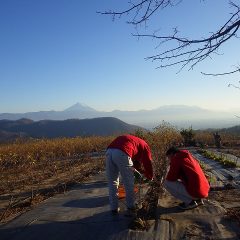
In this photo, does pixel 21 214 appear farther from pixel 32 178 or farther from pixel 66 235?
pixel 32 178

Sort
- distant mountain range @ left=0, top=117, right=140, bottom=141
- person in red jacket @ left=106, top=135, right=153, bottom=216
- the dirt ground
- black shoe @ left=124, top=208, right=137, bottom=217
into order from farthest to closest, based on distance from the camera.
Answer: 1. distant mountain range @ left=0, top=117, right=140, bottom=141
2. person in red jacket @ left=106, top=135, right=153, bottom=216
3. black shoe @ left=124, top=208, right=137, bottom=217
4. the dirt ground

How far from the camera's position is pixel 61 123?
11038cm

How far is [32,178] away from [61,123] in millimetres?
97169

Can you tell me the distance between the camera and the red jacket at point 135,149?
7219mm

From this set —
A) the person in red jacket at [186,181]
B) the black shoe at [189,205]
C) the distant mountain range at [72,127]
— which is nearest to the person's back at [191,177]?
the person in red jacket at [186,181]

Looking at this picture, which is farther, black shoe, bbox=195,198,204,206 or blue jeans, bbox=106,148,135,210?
black shoe, bbox=195,198,204,206

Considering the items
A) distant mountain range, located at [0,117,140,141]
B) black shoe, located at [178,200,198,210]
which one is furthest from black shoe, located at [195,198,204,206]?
distant mountain range, located at [0,117,140,141]

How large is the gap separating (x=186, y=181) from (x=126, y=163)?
133 centimetres

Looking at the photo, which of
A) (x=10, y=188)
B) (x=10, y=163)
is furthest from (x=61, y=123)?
(x=10, y=188)

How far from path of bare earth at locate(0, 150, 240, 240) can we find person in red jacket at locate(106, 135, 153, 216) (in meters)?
0.31

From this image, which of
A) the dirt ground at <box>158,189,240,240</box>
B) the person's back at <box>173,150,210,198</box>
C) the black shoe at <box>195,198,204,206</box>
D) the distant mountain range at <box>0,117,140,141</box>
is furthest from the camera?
the distant mountain range at <box>0,117,140,141</box>

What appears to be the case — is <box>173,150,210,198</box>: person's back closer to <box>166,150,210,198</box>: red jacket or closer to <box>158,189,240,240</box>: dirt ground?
<box>166,150,210,198</box>: red jacket

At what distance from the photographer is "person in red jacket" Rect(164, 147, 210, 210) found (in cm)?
774

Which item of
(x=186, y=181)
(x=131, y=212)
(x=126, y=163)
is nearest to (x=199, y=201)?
(x=186, y=181)
